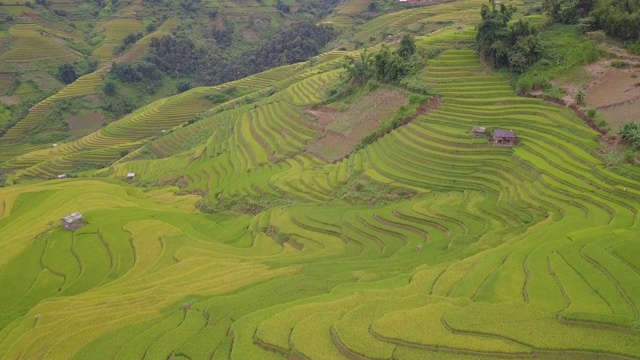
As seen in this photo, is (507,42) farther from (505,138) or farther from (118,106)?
(118,106)

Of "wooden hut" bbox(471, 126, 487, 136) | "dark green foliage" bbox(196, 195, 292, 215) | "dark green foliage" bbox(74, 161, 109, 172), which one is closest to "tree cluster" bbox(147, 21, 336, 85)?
"dark green foliage" bbox(74, 161, 109, 172)

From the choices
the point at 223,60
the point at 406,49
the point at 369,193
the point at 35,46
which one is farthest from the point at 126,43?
the point at 369,193

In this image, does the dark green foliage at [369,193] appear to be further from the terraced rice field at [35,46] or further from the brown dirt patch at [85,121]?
the terraced rice field at [35,46]

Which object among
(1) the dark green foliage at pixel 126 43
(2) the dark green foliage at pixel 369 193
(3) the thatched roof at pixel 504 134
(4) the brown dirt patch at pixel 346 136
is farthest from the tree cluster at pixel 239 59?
(3) the thatched roof at pixel 504 134

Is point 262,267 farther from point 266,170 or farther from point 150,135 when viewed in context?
point 150,135

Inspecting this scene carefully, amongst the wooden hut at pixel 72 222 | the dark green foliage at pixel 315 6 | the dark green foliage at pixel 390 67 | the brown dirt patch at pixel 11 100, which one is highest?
the dark green foliage at pixel 315 6
